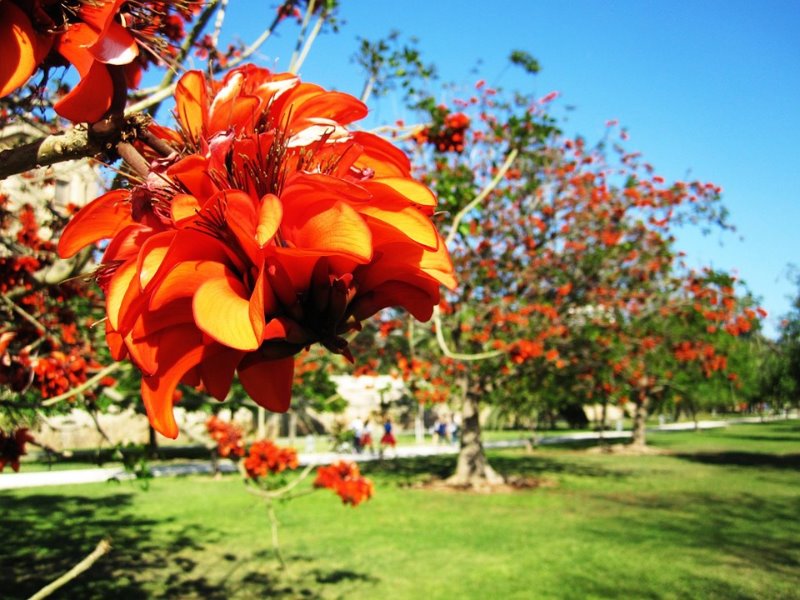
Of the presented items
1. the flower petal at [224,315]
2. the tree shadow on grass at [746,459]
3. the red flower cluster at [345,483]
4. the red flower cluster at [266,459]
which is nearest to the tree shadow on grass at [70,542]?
the red flower cluster at [345,483]

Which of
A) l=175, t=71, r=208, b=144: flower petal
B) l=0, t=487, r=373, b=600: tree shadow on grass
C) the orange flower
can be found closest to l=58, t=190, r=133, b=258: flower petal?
the orange flower

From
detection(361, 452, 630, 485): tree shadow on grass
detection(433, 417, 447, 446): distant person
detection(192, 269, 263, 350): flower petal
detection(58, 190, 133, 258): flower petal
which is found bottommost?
detection(361, 452, 630, 485): tree shadow on grass

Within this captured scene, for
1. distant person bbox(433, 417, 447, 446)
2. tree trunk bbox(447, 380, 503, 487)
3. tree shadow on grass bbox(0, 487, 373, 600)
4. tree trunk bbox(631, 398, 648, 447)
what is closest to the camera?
tree shadow on grass bbox(0, 487, 373, 600)

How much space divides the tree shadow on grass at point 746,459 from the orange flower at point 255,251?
24110 millimetres

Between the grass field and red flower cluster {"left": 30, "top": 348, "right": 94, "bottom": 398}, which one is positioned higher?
red flower cluster {"left": 30, "top": 348, "right": 94, "bottom": 398}

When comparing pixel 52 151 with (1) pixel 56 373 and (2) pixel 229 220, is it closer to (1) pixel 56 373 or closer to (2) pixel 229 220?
(2) pixel 229 220

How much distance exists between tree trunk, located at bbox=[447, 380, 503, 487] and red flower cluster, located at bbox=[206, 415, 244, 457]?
507 inches

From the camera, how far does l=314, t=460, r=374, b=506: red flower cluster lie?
6477 mm

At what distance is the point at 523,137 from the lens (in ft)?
18.8

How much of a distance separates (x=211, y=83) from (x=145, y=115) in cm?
Answer: 17

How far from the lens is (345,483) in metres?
6.60

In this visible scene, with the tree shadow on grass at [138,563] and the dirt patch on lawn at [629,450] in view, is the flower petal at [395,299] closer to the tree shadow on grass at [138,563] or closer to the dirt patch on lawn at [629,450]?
the tree shadow on grass at [138,563]

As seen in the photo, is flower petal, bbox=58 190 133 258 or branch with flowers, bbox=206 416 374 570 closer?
flower petal, bbox=58 190 133 258

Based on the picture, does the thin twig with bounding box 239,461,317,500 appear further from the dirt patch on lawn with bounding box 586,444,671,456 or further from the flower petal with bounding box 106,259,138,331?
the dirt patch on lawn with bounding box 586,444,671,456
